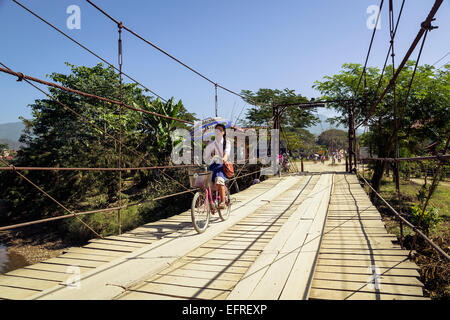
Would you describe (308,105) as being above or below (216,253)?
above

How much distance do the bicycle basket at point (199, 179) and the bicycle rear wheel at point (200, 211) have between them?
12 centimetres

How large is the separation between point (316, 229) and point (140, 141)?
13.7 meters

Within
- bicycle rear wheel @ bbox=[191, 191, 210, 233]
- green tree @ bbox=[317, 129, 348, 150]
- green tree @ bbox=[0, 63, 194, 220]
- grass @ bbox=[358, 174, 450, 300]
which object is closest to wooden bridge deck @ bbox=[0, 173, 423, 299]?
bicycle rear wheel @ bbox=[191, 191, 210, 233]

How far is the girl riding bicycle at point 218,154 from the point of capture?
3.52m

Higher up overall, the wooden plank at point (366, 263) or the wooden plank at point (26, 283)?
the wooden plank at point (26, 283)

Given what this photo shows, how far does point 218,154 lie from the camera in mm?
3520

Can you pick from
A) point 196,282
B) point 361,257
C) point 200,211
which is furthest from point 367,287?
point 200,211

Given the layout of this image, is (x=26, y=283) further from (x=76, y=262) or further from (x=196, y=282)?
(x=196, y=282)

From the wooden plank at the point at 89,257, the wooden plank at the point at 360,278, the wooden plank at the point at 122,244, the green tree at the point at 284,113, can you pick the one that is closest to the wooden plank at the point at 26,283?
the wooden plank at the point at 89,257

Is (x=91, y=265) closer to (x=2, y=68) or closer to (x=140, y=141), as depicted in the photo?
(x=2, y=68)

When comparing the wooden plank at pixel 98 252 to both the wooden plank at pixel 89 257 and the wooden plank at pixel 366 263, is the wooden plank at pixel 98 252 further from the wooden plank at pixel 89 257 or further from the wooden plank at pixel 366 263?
the wooden plank at pixel 366 263

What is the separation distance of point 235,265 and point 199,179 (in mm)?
1203

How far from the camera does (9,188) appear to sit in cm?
1501
